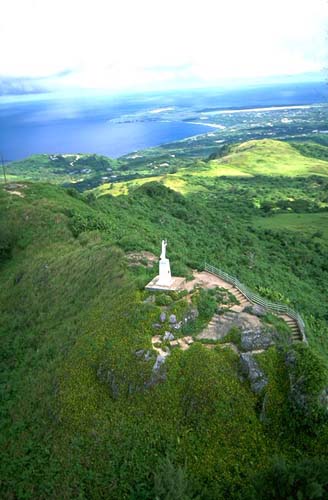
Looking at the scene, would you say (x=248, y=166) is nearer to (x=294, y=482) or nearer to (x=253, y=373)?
(x=253, y=373)

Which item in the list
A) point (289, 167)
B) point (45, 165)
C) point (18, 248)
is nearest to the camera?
point (18, 248)

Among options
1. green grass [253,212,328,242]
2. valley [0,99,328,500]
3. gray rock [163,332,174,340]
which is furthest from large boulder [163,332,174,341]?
green grass [253,212,328,242]

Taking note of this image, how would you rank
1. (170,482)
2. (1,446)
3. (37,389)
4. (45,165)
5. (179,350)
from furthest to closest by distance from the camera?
(45,165) < (37,389) < (1,446) < (179,350) < (170,482)

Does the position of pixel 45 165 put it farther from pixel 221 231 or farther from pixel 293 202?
pixel 221 231

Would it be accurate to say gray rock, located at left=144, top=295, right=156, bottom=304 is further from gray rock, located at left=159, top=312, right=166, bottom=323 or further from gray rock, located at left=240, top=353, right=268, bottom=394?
gray rock, located at left=240, top=353, right=268, bottom=394

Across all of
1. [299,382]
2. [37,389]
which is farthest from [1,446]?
[299,382]

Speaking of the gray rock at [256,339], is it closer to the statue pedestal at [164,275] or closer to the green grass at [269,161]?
the statue pedestal at [164,275]

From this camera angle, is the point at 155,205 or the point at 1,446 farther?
the point at 155,205
